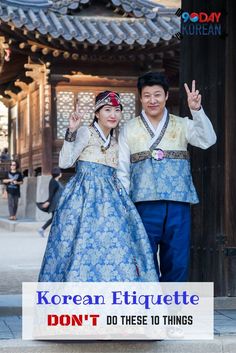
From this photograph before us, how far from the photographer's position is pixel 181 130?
18.4 ft

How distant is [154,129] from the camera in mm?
5578

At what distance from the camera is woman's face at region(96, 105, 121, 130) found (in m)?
5.48

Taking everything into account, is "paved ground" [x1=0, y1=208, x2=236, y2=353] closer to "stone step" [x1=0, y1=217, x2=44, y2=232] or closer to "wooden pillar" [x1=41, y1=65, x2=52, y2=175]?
"stone step" [x1=0, y1=217, x2=44, y2=232]

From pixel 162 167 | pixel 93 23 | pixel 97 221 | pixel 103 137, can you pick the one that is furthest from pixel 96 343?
pixel 93 23

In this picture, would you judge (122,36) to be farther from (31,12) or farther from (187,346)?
(187,346)

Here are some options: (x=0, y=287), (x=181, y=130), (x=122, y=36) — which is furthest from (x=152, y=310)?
(x=122, y=36)

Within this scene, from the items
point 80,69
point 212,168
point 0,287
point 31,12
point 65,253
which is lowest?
point 0,287

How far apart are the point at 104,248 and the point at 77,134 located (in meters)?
0.87

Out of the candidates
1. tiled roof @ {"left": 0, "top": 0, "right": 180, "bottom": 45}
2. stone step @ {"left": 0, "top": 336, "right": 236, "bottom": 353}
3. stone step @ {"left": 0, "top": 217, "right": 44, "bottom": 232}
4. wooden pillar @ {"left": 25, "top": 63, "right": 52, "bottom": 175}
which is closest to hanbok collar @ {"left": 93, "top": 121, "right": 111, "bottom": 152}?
stone step @ {"left": 0, "top": 336, "right": 236, "bottom": 353}

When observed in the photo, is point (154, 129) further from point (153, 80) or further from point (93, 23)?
point (93, 23)

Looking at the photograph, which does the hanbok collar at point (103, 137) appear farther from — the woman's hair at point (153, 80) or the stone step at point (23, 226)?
the stone step at point (23, 226)

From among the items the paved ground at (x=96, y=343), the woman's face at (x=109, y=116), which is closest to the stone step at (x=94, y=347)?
the paved ground at (x=96, y=343)

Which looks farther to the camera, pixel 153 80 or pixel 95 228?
pixel 153 80

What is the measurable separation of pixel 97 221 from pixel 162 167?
669 millimetres
